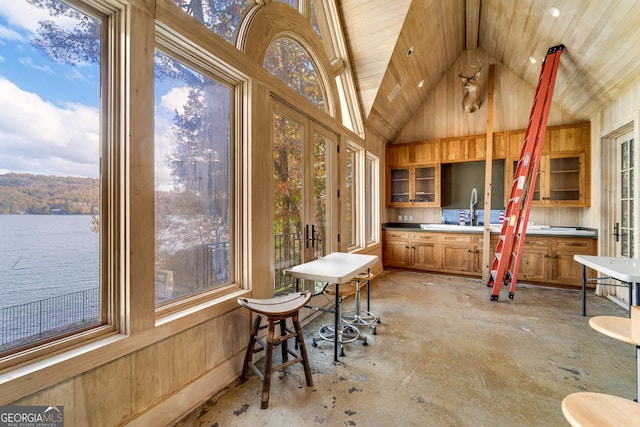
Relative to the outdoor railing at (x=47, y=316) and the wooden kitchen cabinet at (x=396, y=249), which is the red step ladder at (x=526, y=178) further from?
the outdoor railing at (x=47, y=316)

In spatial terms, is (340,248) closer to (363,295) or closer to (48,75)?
(363,295)

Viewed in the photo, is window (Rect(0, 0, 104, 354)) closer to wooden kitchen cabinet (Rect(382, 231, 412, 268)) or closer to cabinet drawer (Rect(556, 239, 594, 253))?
wooden kitchen cabinet (Rect(382, 231, 412, 268))

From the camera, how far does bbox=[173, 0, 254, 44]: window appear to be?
189 cm

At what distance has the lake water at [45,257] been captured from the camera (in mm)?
1201

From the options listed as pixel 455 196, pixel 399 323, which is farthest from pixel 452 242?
pixel 399 323

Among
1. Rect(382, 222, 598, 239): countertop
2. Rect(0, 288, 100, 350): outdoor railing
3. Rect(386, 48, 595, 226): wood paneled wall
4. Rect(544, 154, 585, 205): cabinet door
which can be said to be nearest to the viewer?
Rect(0, 288, 100, 350): outdoor railing

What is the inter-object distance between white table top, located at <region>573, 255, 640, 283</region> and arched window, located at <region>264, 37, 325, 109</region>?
134 inches

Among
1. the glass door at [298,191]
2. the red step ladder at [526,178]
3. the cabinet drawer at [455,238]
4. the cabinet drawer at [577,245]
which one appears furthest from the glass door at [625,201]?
the glass door at [298,191]

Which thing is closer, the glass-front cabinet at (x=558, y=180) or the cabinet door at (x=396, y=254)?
the glass-front cabinet at (x=558, y=180)

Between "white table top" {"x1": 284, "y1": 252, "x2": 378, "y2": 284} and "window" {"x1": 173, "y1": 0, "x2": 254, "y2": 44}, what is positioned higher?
"window" {"x1": 173, "y1": 0, "x2": 254, "y2": 44}

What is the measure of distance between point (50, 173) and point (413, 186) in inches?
217

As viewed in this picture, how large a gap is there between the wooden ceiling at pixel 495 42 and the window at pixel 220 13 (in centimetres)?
179

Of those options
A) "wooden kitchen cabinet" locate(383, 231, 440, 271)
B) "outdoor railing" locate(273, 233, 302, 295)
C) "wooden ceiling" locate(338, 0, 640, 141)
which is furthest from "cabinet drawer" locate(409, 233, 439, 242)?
"outdoor railing" locate(273, 233, 302, 295)

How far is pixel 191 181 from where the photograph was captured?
193 centimetres
